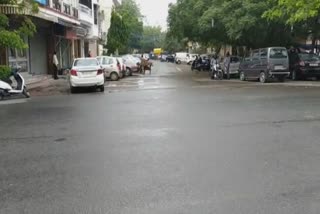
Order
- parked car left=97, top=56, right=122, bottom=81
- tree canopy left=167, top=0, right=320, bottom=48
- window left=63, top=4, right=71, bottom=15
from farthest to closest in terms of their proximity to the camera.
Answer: window left=63, top=4, right=71, bottom=15
parked car left=97, top=56, right=122, bottom=81
tree canopy left=167, top=0, right=320, bottom=48

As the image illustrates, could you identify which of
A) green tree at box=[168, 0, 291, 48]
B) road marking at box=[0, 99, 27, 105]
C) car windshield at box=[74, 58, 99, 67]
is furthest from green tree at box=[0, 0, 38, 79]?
green tree at box=[168, 0, 291, 48]

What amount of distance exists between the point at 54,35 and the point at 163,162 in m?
28.3

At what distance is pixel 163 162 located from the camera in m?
7.49

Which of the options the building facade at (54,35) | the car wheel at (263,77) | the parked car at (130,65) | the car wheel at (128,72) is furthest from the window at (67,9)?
the car wheel at (263,77)

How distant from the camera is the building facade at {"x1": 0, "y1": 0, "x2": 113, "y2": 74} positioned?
29.3 meters

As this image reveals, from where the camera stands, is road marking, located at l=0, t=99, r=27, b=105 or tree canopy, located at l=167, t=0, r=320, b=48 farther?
tree canopy, located at l=167, t=0, r=320, b=48

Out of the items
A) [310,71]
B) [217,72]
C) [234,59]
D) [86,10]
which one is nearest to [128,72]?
[217,72]

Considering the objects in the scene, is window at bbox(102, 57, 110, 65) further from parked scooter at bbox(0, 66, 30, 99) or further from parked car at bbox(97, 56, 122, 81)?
parked scooter at bbox(0, 66, 30, 99)

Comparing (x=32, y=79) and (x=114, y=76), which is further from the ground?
(x=32, y=79)

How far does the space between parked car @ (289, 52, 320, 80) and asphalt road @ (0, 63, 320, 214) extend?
14.2 meters

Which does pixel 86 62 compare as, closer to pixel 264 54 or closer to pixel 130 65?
pixel 264 54

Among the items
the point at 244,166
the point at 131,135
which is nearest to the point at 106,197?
the point at 244,166

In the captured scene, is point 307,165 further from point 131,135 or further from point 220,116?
point 220,116

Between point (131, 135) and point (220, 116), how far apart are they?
3.22 m
